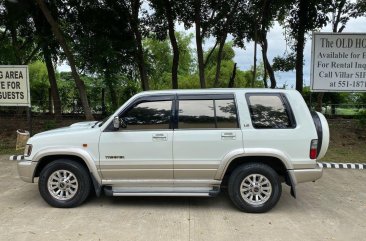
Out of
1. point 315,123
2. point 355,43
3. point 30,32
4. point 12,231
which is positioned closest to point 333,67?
point 355,43

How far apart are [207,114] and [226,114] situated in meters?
0.28

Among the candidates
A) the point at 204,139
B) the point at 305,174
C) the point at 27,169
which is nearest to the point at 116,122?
the point at 204,139

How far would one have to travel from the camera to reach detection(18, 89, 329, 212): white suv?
5949 millimetres

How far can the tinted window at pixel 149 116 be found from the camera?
6.11 m

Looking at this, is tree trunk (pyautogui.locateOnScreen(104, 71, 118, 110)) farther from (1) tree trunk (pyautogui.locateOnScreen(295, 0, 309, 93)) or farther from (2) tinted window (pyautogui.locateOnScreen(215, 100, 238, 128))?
(2) tinted window (pyautogui.locateOnScreen(215, 100, 238, 128))

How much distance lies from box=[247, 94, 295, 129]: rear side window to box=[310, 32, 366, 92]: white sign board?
5764mm

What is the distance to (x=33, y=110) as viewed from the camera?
16609mm

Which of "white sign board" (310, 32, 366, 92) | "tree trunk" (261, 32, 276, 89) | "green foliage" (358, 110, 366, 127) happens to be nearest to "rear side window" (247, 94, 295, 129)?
"white sign board" (310, 32, 366, 92)

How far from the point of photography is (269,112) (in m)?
6.07

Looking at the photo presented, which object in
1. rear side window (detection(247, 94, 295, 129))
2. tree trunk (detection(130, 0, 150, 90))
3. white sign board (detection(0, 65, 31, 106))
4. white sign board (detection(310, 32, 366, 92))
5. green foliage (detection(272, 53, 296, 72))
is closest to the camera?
rear side window (detection(247, 94, 295, 129))

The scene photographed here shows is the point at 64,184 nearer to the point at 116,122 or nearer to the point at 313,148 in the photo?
the point at 116,122

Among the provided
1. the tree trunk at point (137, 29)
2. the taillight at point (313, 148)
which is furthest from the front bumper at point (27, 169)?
the tree trunk at point (137, 29)

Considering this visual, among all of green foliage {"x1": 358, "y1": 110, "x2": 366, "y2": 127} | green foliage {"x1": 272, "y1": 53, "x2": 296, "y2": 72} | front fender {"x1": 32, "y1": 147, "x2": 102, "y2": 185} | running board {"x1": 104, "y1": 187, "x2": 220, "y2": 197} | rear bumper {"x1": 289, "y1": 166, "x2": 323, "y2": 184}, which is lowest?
running board {"x1": 104, "y1": 187, "x2": 220, "y2": 197}

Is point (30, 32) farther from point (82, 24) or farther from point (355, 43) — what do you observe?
point (355, 43)
